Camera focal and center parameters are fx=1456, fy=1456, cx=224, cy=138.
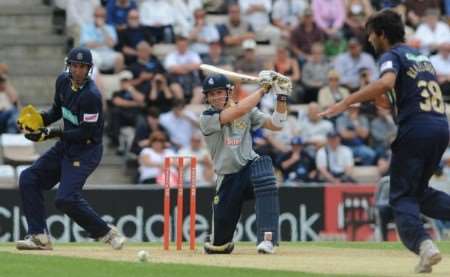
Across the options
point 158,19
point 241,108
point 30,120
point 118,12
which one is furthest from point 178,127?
point 241,108

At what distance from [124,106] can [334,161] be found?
11.7 feet

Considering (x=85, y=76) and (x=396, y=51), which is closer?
(x=396, y=51)

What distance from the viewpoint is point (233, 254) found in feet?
49.6

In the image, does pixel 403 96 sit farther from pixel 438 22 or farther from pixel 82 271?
pixel 438 22

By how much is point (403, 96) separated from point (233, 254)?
3.33 meters

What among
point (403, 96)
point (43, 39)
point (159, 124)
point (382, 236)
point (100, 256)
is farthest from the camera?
point (43, 39)

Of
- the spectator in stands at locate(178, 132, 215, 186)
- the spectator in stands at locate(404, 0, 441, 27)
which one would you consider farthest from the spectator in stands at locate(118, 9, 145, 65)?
the spectator in stands at locate(404, 0, 441, 27)

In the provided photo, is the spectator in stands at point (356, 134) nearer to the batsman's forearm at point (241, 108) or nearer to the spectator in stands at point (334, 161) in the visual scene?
the spectator in stands at point (334, 161)

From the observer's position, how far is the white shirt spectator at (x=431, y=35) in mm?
26641

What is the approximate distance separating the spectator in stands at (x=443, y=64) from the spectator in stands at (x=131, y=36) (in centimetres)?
543

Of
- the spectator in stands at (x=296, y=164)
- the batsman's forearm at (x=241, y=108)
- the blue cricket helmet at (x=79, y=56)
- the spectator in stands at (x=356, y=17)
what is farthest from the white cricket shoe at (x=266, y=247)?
the spectator in stands at (x=356, y=17)

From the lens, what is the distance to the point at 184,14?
2597cm

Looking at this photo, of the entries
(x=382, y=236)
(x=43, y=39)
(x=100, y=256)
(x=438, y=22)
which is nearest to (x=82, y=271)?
(x=100, y=256)

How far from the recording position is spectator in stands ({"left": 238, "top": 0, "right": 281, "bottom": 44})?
26.5 metres
